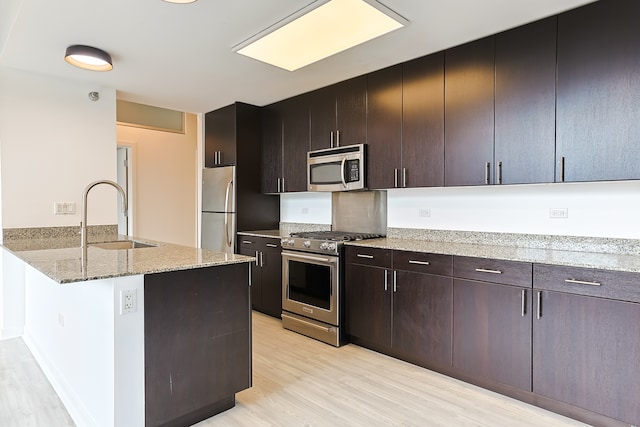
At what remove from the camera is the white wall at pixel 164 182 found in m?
5.62

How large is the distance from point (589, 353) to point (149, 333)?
235 cm

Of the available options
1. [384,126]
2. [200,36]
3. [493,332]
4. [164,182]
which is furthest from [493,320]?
[164,182]

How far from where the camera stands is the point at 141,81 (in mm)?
3572

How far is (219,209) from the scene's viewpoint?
14.8ft

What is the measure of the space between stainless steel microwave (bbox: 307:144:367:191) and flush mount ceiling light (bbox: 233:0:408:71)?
957mm

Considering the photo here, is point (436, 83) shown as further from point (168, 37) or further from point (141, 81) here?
point (141, 81)

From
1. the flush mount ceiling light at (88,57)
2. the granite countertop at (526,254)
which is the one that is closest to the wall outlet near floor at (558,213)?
the granite countertop at (526,254)

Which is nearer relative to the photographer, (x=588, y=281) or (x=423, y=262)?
(x=588, y=281)

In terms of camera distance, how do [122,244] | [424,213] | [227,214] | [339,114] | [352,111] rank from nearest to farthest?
[122,244]
[424,213]
[352,111]
[339,114]
[227,214]

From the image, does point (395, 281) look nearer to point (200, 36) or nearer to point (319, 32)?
point (319, 32)

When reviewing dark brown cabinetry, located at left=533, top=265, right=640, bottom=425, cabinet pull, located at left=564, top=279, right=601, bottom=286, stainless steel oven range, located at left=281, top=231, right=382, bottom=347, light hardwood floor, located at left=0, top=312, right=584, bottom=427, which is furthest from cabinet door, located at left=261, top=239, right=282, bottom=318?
cabinet pull, located at left=564, top=279, right=601, bottom=286

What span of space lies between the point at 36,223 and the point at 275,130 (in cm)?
254

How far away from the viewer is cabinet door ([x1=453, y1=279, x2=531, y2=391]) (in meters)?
2.27

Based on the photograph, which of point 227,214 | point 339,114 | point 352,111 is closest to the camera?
point 352,111
